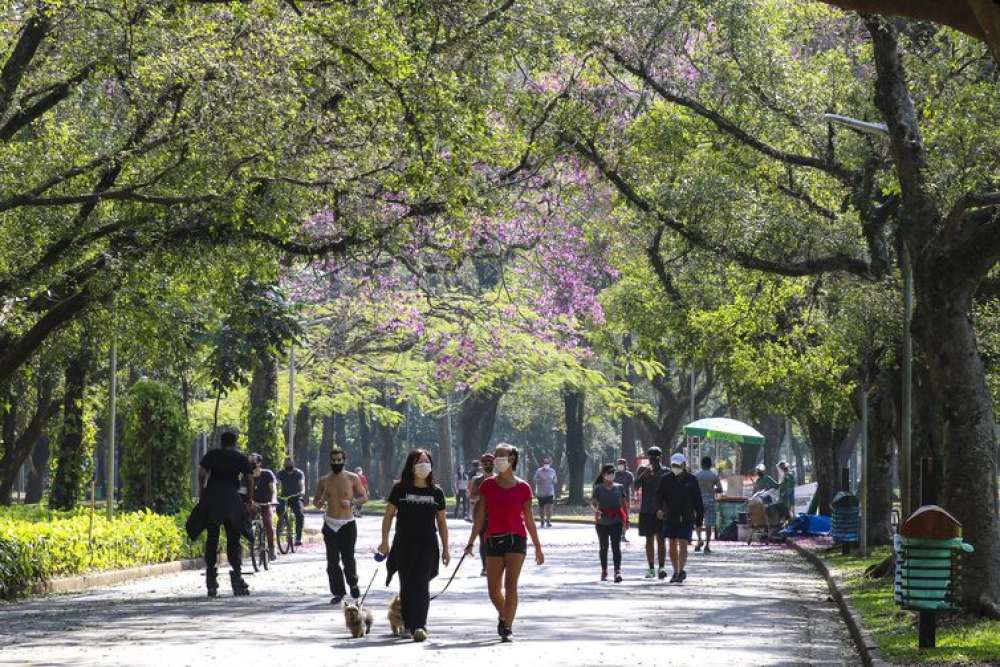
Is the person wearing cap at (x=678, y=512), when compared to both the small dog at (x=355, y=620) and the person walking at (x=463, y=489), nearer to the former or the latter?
the small dog at (x=355, y=620)

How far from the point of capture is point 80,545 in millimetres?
24422

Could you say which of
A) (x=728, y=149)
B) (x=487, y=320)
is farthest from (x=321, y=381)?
(x=728, y=149)

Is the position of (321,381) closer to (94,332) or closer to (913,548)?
(94,332)

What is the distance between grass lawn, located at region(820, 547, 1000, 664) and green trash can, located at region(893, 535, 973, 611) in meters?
0.37

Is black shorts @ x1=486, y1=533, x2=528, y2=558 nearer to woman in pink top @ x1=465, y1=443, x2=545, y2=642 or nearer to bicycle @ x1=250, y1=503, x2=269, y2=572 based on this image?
woman in pink top @ x1=465, y1=443, x2=545, y2=642

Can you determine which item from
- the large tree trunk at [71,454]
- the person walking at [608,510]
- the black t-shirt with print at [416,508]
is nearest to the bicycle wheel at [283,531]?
the large tree trunk at [71,454]

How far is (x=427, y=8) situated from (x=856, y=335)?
10062 millimetres

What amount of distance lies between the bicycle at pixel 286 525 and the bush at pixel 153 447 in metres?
2.69

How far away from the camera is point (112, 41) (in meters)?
18.8

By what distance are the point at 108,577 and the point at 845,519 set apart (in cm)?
1359

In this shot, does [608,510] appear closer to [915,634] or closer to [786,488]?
A: [915,634]

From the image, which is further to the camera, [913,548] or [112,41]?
[112,41]

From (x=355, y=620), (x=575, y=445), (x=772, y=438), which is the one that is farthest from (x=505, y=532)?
(x=772, y=438)

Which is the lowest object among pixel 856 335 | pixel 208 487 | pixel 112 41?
pixel 208 487
